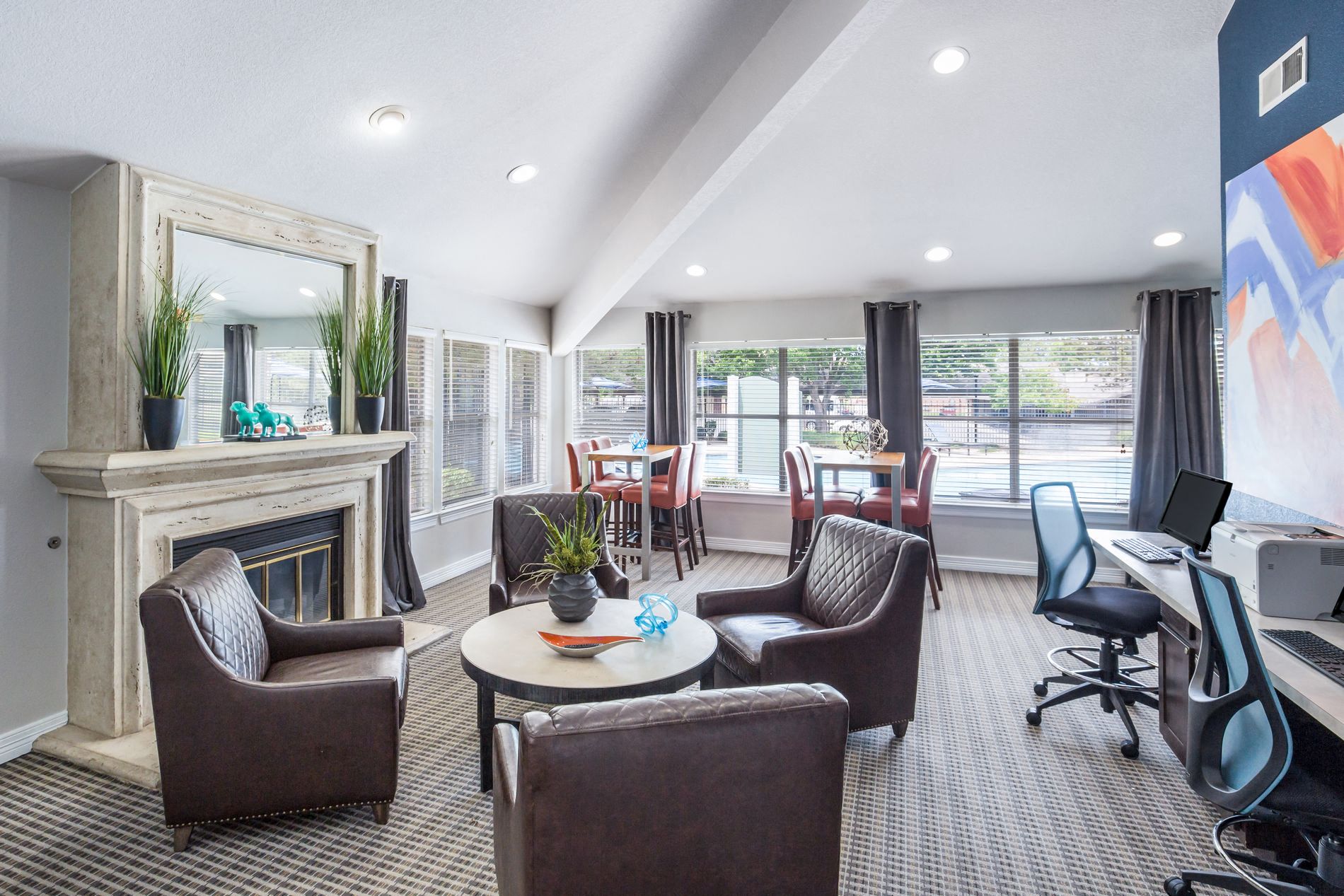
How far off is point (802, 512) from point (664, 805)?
12.6 ft

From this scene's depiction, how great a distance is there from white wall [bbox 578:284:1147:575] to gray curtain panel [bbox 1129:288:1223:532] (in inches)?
10.0

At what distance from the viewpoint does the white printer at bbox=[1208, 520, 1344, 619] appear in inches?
77.0

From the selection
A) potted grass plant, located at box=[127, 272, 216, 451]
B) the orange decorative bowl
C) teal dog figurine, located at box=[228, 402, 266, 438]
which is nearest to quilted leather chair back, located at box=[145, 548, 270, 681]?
potted grass plant, located at box=[127, 272, 216, 451]

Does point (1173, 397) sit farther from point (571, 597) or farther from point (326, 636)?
point (326, 636)

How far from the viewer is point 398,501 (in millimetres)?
4262

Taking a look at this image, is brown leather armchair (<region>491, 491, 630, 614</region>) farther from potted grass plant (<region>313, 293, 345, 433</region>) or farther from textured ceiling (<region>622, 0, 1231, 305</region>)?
textured ceiling (<region>622, 0, 1231, 305</region>)

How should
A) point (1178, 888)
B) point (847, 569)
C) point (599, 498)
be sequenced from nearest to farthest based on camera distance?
point (1178, 888)
point (847, 569)
point (599, 498)

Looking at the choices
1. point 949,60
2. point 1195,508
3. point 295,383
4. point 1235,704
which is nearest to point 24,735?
point 295,383

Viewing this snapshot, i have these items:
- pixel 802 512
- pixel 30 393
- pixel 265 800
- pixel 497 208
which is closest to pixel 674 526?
pixel 802 512

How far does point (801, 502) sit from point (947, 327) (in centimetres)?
193

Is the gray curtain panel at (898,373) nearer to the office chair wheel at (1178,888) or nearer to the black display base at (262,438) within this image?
the office chair wheel at (1178,888)

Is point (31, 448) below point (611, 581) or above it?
above

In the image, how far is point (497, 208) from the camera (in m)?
3.83

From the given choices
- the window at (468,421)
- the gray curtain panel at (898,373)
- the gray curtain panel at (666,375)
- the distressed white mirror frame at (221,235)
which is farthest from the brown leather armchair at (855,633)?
the gray curtain panel at (666,375)
